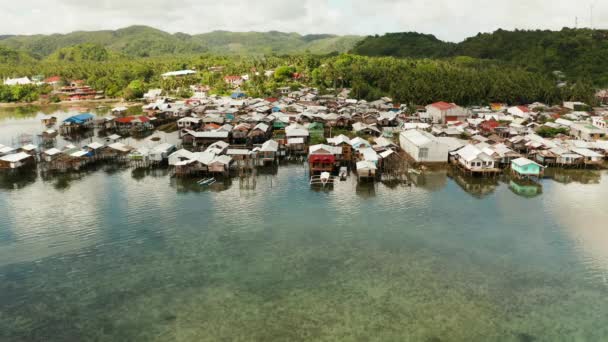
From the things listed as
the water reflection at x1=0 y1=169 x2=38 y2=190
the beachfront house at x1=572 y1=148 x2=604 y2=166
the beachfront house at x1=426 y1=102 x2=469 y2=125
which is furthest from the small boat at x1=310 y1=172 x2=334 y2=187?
the beachfront house at x1=426 y1=102 x2=469 y2=125

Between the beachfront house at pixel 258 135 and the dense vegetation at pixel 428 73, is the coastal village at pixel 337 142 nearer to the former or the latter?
the beachfront house at pixel 258 135

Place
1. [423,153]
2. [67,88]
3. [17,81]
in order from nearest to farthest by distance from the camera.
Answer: [423,153], [67,88], [17,81]

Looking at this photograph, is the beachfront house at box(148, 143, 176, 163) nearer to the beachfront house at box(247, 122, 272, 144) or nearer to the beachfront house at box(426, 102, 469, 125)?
the beachfront house at box(247, 122, 272, 144)

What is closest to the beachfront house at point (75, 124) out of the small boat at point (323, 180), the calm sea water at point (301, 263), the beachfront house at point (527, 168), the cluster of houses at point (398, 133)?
the cluster of houses at point (398, 133)

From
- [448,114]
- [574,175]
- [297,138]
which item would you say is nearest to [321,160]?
[297,138]

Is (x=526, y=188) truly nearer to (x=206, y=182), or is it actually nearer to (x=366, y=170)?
(x=366, y=170)

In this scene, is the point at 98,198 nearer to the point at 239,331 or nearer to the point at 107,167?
the point at 107,167
